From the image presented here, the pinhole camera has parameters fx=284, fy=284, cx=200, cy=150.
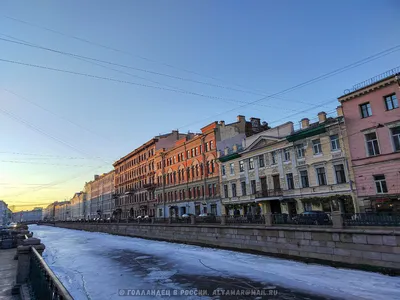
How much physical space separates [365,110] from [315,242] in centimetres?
1417

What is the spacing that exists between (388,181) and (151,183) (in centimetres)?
4470

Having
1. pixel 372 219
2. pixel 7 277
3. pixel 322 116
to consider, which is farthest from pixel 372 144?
pixel 7 277

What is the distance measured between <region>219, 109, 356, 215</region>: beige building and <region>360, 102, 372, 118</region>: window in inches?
78.8

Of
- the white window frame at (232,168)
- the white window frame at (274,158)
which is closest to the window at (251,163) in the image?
the white window frame at (232,168)

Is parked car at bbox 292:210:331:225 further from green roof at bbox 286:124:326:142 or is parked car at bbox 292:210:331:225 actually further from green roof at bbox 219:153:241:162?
green roof at bbox 219:153:241:162

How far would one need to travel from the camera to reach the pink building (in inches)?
902

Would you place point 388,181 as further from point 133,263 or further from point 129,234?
point 129,234

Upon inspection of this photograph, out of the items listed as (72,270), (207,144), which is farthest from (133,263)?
(207,144)

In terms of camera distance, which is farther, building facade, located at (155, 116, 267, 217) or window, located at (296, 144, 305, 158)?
building facade, located at (155, 116, 267, 217)

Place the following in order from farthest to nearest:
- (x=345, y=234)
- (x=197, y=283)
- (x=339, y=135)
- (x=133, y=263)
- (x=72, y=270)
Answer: (x=339, y=135) < (x=133, y=263) < (x=72, y=270) < (x=345, y=234) < (x=197, y=283)

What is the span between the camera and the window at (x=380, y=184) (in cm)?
2344

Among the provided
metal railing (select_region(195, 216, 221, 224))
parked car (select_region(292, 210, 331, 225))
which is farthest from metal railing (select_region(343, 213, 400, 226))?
metal railing (select_region(195, 216, 221, 224))

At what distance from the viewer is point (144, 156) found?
6500 centimetres

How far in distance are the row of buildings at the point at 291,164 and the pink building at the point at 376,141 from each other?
7 cm
